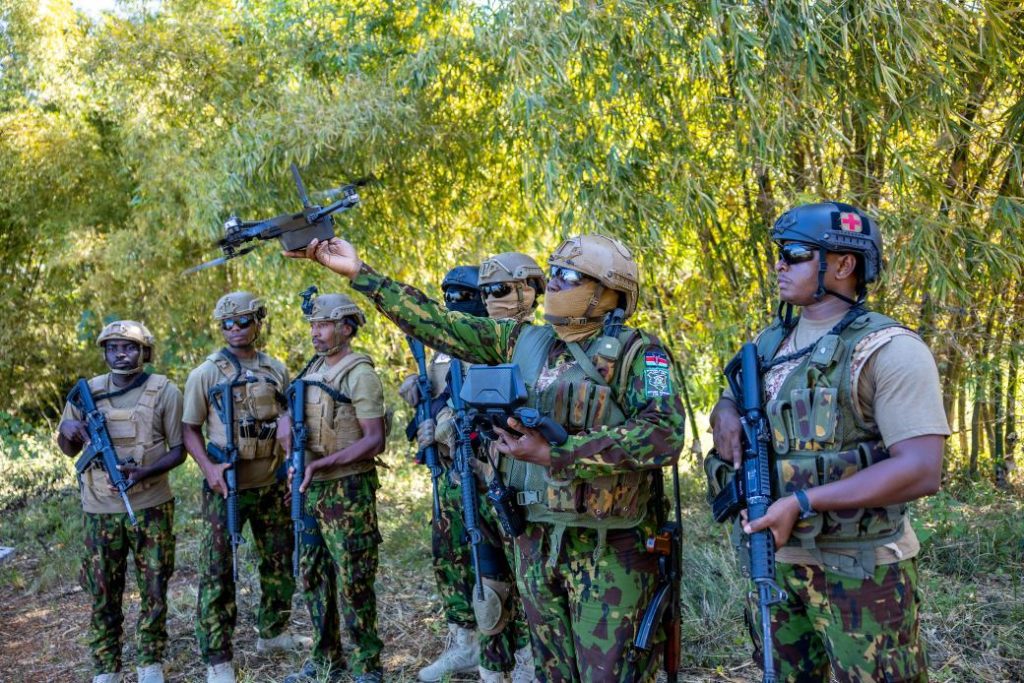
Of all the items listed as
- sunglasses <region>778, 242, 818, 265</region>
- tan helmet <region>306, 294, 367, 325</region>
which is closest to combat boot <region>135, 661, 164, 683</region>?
tan helmet <region>306, 294, 367, 325</region>

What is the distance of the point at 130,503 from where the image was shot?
4.03m

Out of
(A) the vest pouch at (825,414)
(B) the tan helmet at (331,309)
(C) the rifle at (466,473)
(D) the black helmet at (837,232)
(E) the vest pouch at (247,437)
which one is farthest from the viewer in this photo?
(E) the vest pouch at (247,437)

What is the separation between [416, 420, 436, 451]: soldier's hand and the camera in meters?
3.82

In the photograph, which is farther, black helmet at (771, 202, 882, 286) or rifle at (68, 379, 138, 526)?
rifle at (68, 379, 138, 526)

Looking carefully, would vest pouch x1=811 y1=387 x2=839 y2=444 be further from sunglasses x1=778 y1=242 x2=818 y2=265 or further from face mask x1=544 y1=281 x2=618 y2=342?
face mask x1=544 y1=281 x2=618 y2=342

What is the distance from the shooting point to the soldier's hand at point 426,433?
3816mm

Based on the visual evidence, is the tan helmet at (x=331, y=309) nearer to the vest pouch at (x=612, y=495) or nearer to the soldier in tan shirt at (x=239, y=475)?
the soldier in tan shirt at (x=239, y=475)

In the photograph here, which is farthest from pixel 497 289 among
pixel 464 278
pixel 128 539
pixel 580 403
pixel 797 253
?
pixel 128 539

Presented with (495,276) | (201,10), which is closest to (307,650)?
(495,276)

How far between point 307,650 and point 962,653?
3.10 metres

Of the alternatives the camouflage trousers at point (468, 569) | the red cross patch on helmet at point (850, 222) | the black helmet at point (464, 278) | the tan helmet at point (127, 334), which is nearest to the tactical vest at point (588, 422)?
the red cross patch on helmet at point (850, 222)

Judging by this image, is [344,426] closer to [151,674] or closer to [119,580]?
[119,580]

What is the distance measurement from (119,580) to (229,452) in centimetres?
80

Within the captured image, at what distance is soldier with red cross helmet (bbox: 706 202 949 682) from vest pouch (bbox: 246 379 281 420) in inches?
102
